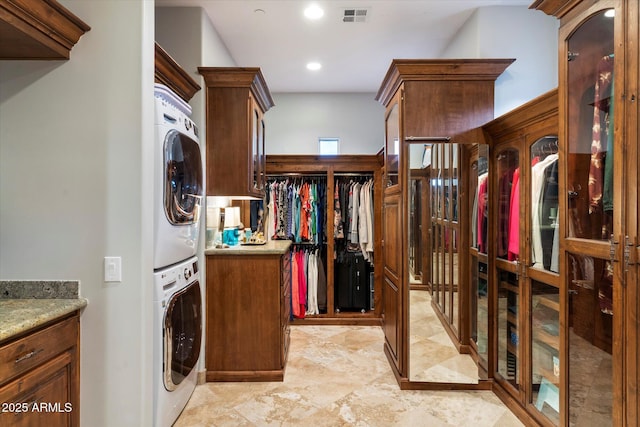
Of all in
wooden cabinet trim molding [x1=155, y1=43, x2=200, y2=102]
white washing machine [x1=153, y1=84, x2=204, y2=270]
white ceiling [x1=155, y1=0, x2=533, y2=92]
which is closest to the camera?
white washing machine [x1=153, y1=84, x2=204, y2=270]

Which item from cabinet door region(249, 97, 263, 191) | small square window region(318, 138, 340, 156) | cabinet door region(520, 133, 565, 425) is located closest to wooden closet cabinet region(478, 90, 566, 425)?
cabinet door region(520, 133, 565, 425)

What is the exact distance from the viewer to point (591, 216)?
1471mm

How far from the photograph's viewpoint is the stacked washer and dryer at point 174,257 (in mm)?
1956

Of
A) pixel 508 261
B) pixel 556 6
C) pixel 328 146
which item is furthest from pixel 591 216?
pixel 328 146

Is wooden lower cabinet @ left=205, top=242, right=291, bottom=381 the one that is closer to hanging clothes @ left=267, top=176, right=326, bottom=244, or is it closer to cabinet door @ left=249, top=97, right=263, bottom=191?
cabinet door @ left=249, top=97, right=263, bottom=191

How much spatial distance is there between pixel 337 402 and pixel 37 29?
9.15ft

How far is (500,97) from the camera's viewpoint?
2.81m

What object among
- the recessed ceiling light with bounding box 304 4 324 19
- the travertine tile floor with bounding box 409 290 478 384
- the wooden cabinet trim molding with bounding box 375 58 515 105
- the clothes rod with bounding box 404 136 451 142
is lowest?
the travertine tile floor with bounding box 409 290 478 384

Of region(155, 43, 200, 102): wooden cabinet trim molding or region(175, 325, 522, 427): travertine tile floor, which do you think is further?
region(175, 325, 522, 427): travertine tile floor

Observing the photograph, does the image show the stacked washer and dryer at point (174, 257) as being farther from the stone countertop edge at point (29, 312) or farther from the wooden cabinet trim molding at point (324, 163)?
the wooden cabinet trim molding at point (324, 163)

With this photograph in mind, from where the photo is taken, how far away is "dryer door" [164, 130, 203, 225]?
2037 mm

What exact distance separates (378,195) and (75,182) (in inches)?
128

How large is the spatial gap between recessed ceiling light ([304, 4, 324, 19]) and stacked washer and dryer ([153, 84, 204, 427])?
1.36 m

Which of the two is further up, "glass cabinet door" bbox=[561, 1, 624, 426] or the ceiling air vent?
the ceiling air vent
